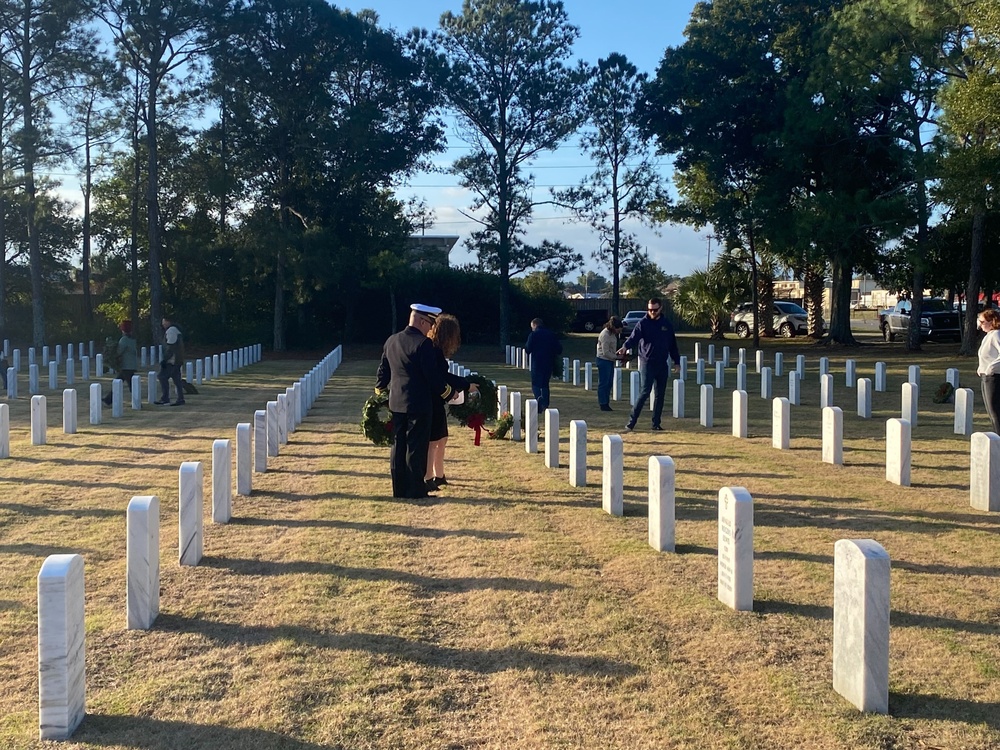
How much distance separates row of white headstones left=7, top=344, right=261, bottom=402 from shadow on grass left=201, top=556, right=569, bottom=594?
12.3 metres

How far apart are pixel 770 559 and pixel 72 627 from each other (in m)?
5.26

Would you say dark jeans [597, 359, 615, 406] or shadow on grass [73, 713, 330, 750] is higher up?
dark jeans [597, 359, 615, 406]

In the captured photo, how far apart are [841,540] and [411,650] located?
2.54 meters

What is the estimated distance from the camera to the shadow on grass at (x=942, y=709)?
4828 millimetres

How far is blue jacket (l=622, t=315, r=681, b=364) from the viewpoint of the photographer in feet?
50.9

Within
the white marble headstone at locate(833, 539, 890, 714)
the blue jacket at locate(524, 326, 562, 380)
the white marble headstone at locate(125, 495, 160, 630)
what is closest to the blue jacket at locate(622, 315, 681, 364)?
the blue jacket at locate(524, 326, 562, 380)

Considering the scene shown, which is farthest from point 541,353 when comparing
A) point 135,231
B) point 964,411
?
point 135,231

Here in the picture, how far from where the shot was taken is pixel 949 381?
21875 mm

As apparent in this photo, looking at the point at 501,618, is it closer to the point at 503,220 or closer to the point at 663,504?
the point at 663,504

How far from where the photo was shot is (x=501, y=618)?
645 cm

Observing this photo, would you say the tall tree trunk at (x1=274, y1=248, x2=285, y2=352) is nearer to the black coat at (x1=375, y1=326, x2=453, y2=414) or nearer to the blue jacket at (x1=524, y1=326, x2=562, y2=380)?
the blue jacket at (x1=524, y1=326, x2=562, y2=380)

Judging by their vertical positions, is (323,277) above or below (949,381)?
above

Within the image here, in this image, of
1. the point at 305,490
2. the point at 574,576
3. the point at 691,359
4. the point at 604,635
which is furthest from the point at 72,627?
the point at 691,359

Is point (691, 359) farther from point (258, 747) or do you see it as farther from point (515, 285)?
point (258, 747)
